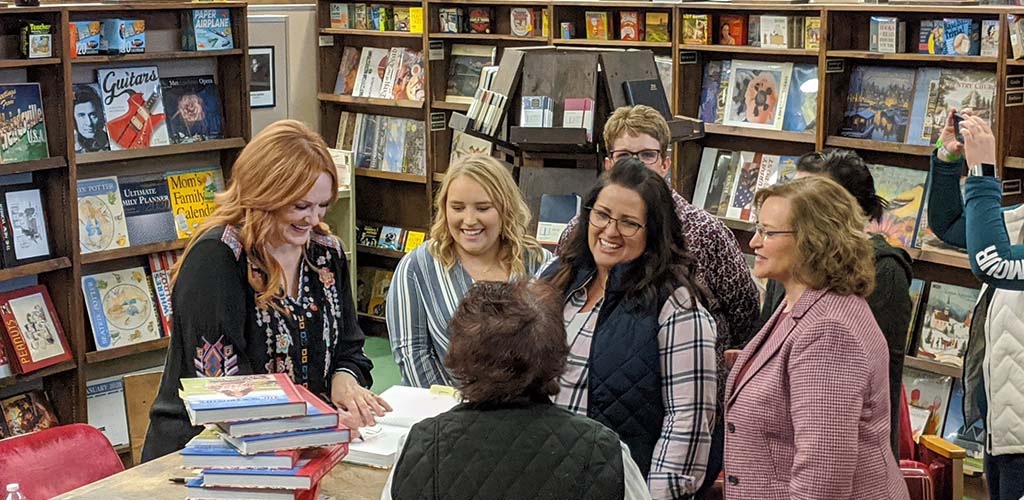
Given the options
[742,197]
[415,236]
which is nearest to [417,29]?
[415,236]

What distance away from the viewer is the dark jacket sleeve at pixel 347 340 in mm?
2967

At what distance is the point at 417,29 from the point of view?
6.97 metres

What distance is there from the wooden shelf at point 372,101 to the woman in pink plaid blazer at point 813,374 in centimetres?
451

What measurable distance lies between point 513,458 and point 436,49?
5.19 meters

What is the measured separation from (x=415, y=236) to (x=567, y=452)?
5.37 meters

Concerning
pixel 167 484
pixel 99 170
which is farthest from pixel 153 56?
pixel 167 484

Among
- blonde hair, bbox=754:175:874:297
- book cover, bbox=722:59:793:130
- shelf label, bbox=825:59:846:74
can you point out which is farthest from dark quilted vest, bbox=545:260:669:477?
book cover, bbox=722:59:793:130

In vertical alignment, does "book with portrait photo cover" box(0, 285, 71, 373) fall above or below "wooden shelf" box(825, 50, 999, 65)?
below

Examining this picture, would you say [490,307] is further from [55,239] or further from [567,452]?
[55,239]

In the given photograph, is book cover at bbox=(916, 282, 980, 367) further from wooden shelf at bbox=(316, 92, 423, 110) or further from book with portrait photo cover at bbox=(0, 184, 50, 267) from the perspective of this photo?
book with portrait photo cover at bbox=(0, 184, 50, 267)

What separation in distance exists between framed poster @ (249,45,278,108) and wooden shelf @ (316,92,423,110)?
1.23ft

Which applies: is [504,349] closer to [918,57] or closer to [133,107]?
[918,57]

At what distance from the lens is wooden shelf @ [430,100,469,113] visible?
6.76 metres

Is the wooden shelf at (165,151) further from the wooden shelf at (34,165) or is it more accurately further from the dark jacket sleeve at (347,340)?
the dark jacket sleeve at (347,340)
